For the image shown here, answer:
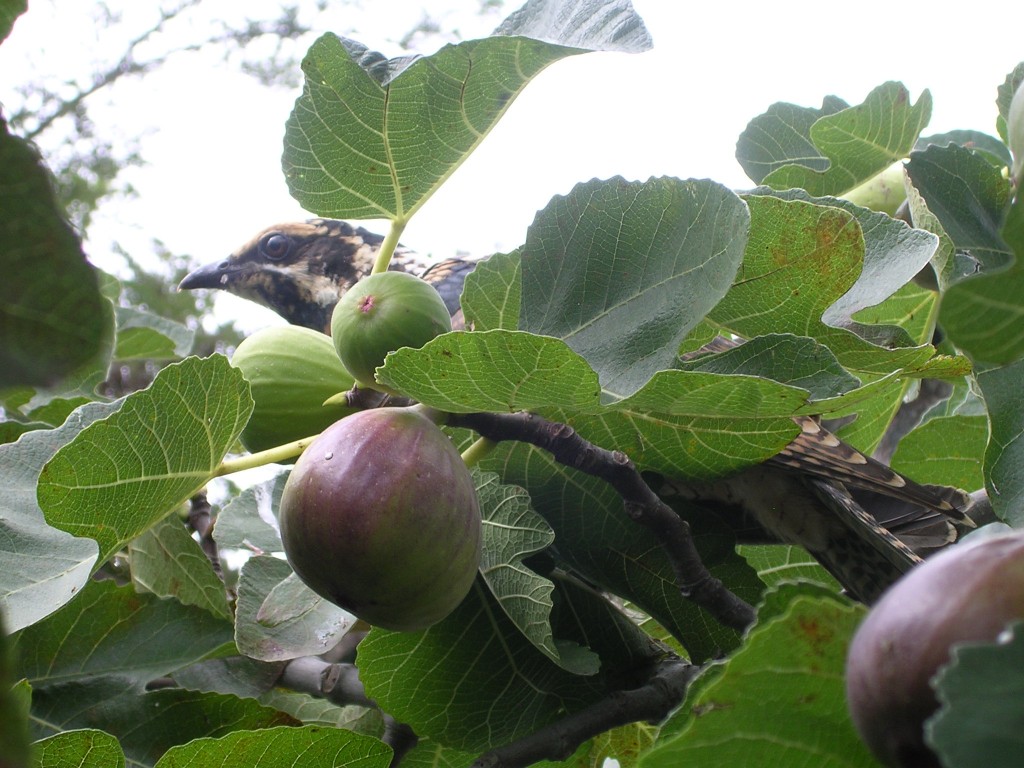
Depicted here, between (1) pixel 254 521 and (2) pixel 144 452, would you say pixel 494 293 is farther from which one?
(1) pixel 254 521

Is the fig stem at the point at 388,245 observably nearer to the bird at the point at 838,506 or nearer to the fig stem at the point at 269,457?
the fig stem at the point at 269,457

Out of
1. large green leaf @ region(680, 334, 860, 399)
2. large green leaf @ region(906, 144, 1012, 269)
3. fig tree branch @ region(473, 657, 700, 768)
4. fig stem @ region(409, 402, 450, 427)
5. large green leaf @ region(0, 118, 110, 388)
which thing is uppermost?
large green leaf @ region(0, 118, 110, 388)

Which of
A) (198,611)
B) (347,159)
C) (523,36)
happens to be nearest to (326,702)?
(198,611)

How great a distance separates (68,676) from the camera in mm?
1277

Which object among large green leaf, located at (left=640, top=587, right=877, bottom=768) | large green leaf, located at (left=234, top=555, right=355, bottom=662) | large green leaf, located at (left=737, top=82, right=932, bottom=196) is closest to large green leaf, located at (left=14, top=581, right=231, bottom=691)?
large green leaf, located at (left=234, top=555, right=355, bottom=662)

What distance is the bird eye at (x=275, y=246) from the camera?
243cm

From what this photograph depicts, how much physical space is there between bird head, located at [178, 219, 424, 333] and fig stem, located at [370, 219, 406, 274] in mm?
1198

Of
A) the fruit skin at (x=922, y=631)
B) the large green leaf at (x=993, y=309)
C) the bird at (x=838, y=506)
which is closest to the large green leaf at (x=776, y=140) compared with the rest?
the bird at (x=838, y=506)

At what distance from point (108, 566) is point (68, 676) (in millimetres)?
547

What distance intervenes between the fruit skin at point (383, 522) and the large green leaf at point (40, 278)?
0.51 m

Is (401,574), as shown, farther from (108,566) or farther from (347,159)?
(108,566)

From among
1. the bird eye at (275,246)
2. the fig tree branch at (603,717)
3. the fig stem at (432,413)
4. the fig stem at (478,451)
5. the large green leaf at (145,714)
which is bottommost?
the large green leaf at (145,714)

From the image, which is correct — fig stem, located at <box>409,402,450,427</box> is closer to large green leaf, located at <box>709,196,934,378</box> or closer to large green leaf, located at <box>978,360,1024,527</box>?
large green leaf, located at <box>709,196,934,378</box>

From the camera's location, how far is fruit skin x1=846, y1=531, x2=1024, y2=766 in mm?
386
